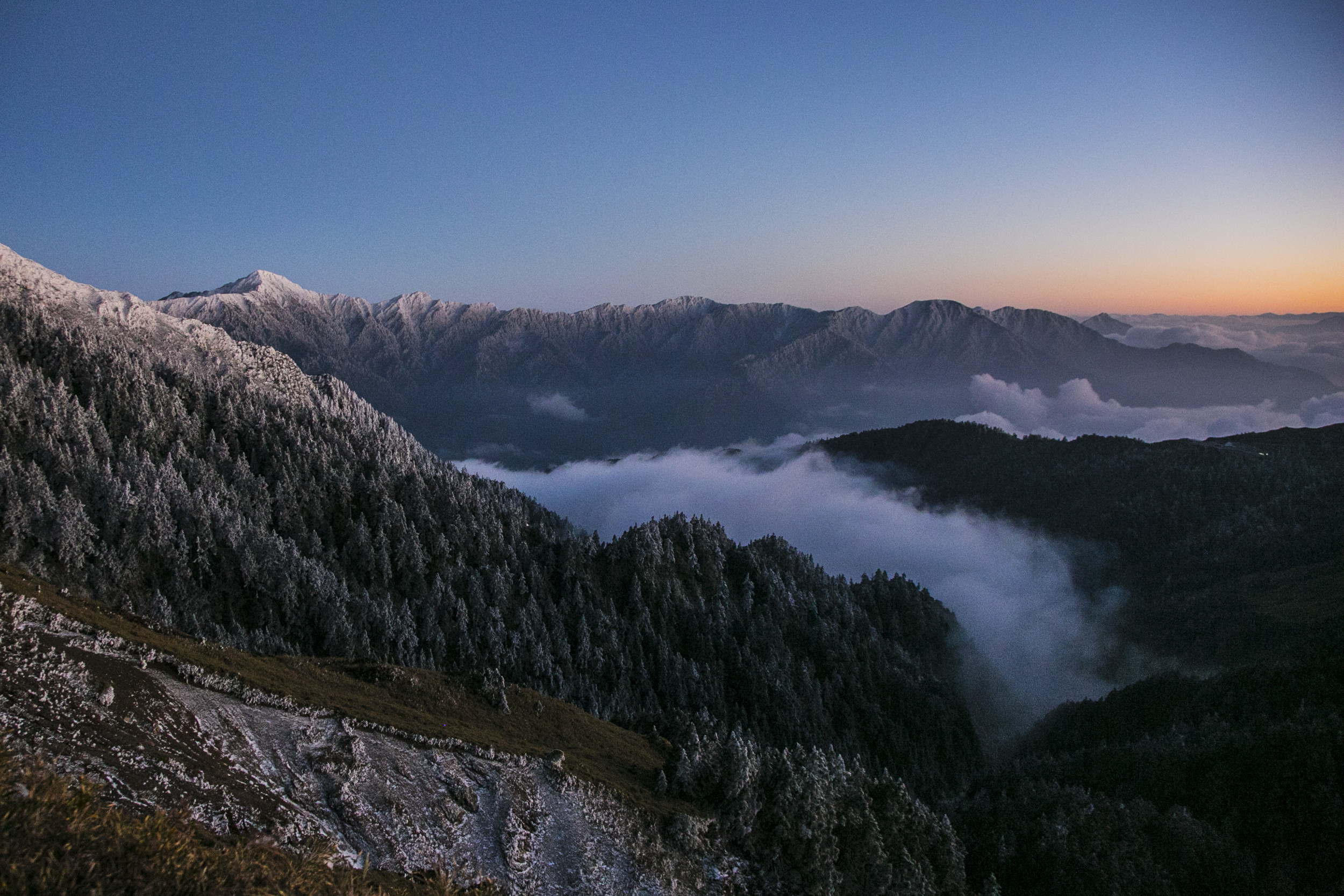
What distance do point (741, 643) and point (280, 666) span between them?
150835 mm

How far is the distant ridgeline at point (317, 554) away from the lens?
12488 cm

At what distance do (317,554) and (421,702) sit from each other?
105144mm

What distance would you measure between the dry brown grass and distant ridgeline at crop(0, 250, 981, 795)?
82.0 metres

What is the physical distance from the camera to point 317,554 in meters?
151

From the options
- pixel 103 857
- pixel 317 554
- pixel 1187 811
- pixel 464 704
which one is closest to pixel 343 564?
pixel 317 554

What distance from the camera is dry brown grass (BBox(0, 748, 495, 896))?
12.1 metres

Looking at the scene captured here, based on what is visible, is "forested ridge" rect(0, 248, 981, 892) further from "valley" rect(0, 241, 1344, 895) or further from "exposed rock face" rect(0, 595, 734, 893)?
"exposed rock face" rect(0, 595, 734, 893)

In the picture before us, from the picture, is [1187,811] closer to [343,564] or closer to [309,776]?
[309,776]

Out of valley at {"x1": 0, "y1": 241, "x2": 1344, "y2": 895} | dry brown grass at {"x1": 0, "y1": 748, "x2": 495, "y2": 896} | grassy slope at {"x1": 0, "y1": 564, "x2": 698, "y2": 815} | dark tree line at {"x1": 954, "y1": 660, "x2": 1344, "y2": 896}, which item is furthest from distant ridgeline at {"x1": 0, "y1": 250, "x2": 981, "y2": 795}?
dry brown grass at {"x1": 0, "y1": 748, "x2": 495, "y2": 896}

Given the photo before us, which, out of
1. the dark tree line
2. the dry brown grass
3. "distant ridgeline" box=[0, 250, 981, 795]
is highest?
the dry brown grass

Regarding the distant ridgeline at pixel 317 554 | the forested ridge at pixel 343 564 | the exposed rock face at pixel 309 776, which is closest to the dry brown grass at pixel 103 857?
the exposed rock face at pixel 309 776

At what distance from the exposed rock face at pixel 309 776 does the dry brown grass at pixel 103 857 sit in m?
14.5

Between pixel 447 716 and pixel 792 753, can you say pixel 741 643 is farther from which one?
pixel 447 716

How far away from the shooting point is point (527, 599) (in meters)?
172
